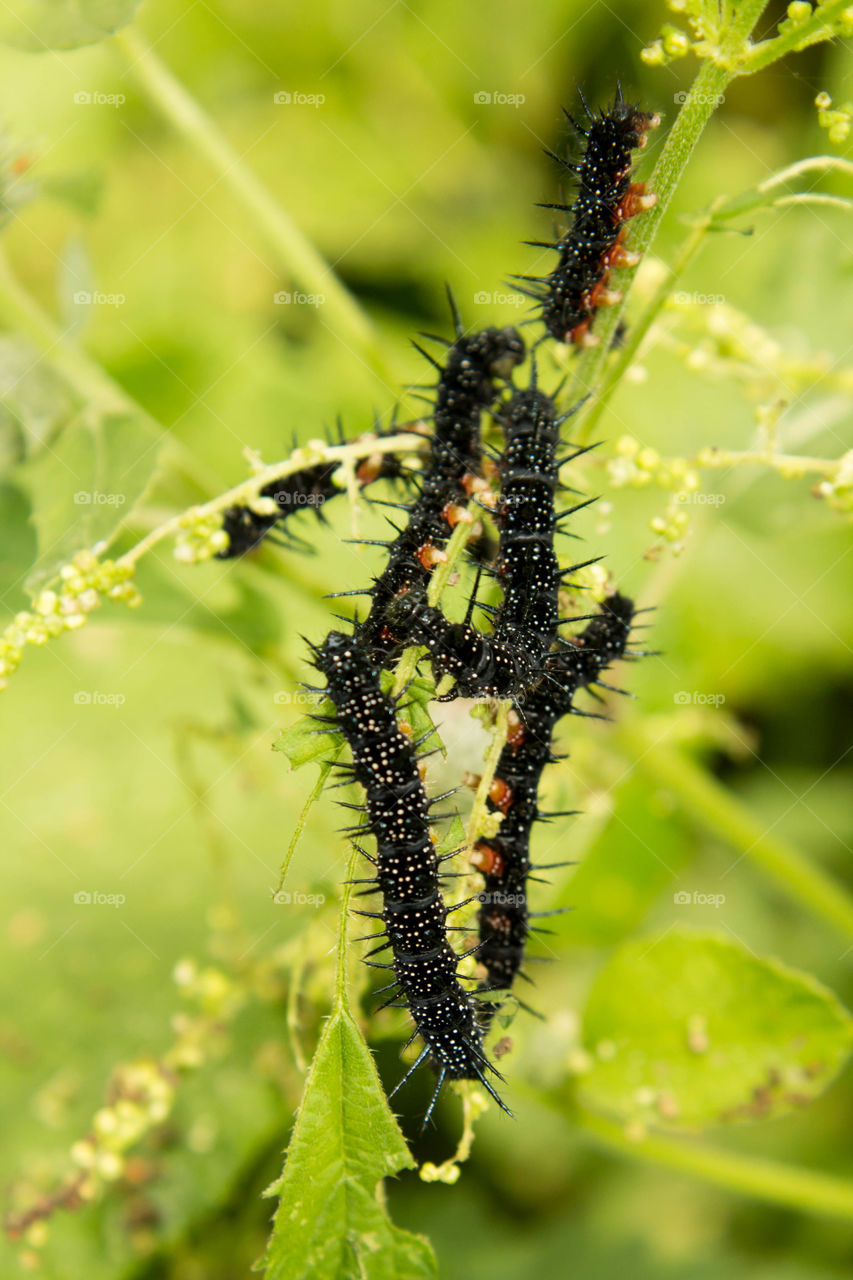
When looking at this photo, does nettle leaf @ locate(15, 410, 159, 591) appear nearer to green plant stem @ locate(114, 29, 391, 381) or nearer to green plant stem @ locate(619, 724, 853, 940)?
green plant stem @ locate(114, 29, 391, 381)

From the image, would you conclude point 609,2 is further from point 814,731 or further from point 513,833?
point 513,833

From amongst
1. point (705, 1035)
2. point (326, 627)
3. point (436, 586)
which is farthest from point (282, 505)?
point (705, 1035)

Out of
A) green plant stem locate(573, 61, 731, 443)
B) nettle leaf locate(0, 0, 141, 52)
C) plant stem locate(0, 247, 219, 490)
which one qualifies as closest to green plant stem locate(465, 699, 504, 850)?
green plant stem locate(573, 61, 731, 443)

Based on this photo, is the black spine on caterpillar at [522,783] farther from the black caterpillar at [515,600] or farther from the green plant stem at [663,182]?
the green plant stem at [663,182]

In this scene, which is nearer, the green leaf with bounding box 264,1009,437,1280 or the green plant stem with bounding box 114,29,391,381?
the green leaf with bounding box 264,1009,437,1280

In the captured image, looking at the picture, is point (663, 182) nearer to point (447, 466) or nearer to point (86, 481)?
point (447, 466)

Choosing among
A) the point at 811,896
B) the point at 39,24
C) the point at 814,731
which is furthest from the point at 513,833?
the point at 814,731
